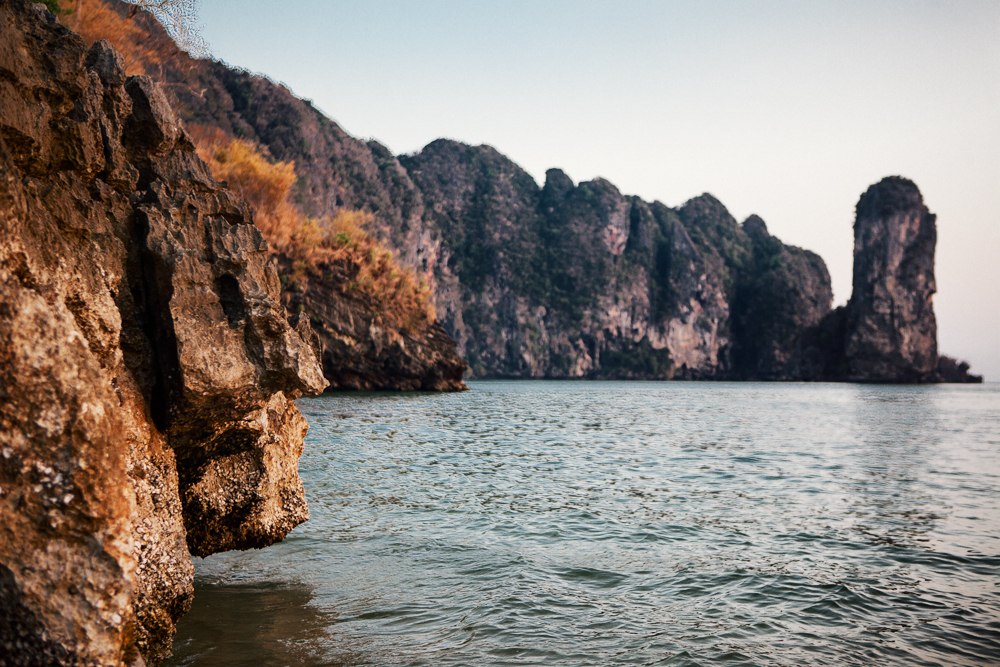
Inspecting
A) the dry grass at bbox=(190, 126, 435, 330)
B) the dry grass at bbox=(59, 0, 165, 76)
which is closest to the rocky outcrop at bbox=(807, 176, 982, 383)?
the dry grass at bbox=(190, 126, 435, 330)

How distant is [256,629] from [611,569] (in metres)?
4.71

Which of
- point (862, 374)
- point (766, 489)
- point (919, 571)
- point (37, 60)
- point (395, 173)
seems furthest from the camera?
point (395, 173)

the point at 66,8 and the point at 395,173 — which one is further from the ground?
the point at 395,173

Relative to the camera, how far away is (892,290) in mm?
158375

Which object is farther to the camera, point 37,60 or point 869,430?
point 869,430

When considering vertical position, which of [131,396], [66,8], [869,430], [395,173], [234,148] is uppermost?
[395,173]

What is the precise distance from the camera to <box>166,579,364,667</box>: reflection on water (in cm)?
629

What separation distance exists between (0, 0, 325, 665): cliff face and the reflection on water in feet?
2.07

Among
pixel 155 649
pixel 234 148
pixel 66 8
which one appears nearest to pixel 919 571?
pixel 155 649

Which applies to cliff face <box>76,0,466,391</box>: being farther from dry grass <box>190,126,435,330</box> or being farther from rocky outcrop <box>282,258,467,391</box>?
dry grass <box>190,126,435,330</box>

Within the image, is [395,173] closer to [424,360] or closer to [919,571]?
[424,360]

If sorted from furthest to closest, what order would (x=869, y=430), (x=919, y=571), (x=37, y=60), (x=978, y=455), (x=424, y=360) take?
(x=424, y=360)
(x=869, y=430)
(x=978, y=455)
(x=919, y=571)
(x=37, y=60)

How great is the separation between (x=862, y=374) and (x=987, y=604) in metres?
165

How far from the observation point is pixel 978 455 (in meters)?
23.7
